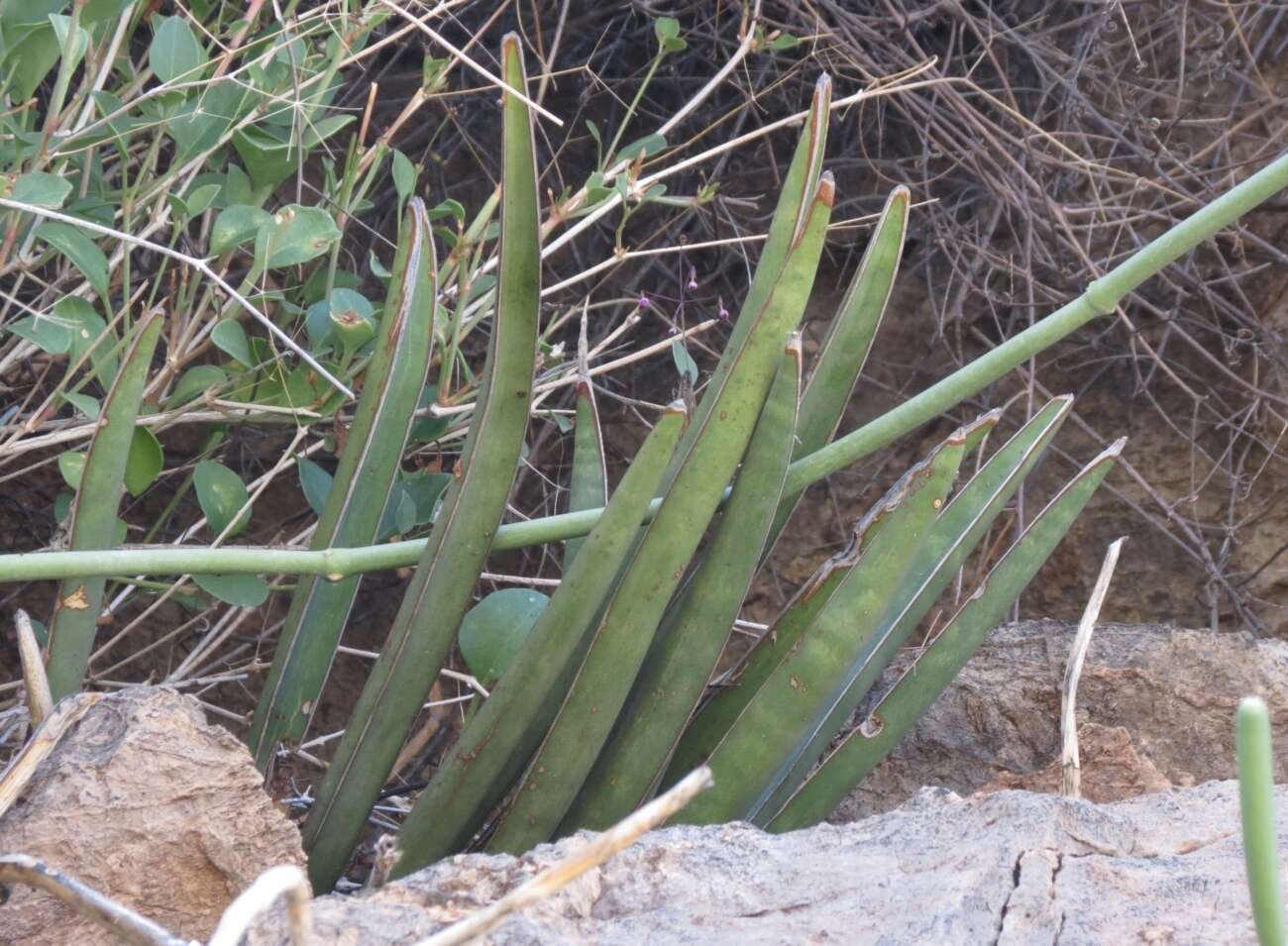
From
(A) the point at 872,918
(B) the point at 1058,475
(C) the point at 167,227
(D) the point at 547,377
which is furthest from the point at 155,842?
(B) the point at 1058,475

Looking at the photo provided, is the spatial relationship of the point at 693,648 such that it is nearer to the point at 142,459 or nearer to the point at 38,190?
the point at 142,459

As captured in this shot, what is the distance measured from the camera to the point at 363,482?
3.71 ft

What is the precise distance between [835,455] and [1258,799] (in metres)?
0.68

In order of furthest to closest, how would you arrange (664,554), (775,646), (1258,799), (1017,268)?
(1017,268)
(775,646)
(664,554)
(1258,799)

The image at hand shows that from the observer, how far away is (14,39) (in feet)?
3.68

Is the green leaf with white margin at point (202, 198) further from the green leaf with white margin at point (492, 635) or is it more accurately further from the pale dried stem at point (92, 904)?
the pale dried stem at point (92, 904)

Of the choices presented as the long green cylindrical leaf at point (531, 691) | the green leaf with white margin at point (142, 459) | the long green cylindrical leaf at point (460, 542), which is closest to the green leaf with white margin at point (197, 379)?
the green leaf with white margin at point (142, 459)

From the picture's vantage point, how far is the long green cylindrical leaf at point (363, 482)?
3.67 ft

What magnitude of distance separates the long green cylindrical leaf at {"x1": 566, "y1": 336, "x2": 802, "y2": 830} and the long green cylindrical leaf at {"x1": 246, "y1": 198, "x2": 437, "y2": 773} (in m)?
0.29

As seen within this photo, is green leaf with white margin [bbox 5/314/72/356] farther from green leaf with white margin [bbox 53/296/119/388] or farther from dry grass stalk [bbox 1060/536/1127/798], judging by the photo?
dry grass stalk [bbox 1060/536/1127/798]

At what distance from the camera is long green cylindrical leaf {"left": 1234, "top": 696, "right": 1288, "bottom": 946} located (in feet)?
1.15

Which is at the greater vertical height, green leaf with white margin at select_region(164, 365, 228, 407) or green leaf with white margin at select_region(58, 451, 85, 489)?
green leaf with white margin at select_region(164, 365, 228, 407)

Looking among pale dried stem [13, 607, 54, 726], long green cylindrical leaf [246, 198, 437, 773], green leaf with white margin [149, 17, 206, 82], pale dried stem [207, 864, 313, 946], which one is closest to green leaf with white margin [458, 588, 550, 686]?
long green cylindrical leaf [246, 198, 437, 773]

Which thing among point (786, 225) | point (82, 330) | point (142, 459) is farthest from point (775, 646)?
point (82, 330)
